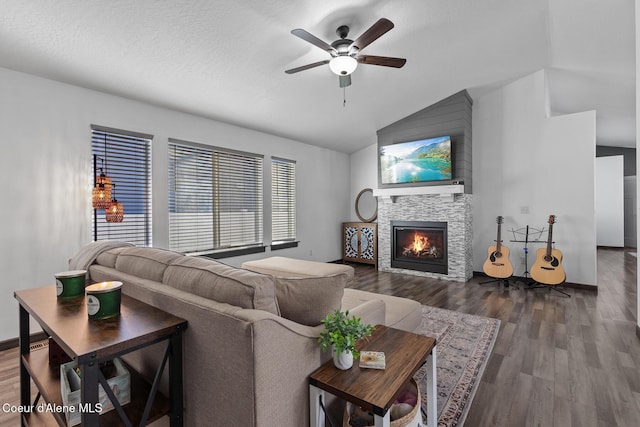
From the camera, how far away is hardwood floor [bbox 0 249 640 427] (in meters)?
1.79

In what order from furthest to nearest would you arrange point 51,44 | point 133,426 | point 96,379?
point 51,44
point 133,426
point 96,379

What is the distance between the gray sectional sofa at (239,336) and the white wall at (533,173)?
4.76 metres

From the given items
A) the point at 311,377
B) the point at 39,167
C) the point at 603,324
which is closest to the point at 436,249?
the point at 603,324

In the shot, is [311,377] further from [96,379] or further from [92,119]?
[92,119]

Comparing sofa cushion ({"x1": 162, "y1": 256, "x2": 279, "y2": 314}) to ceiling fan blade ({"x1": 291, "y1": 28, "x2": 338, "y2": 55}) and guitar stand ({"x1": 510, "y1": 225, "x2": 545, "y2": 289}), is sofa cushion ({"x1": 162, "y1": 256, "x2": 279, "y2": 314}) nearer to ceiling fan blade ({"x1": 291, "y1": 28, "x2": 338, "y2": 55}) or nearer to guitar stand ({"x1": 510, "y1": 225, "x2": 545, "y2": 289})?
ceiling fan blade ({"x1": 291, "y1": 28, "x2": 338, "y2": 55})

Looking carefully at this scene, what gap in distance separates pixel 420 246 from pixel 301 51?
391 cm

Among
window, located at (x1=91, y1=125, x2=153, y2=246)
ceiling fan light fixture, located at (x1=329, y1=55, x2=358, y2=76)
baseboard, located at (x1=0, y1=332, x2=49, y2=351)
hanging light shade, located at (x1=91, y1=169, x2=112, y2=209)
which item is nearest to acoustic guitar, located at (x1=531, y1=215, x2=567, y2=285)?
ceiling fan light fixture, located at (x1=329, y1=55, x2=358, y2=76)

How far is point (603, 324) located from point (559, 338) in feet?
2.55

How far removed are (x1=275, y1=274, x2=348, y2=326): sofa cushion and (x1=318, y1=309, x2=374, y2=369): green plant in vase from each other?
→ 0.09 meters

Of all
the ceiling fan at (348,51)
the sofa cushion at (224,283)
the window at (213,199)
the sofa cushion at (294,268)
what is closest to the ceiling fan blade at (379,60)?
the ceiling fan at (348,51)

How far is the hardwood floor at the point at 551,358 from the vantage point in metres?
1.79

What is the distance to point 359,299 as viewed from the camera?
2494mm

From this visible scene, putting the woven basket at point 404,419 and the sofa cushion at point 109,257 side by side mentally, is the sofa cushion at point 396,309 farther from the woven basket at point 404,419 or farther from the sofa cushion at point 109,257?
the sofa cushion at point 109,257

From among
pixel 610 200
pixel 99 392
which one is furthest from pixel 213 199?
pixel 610 200
